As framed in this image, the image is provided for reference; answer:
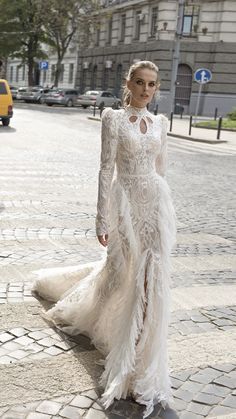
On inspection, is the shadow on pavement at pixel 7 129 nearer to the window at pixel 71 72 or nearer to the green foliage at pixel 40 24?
the green foliage at pixel 40 24

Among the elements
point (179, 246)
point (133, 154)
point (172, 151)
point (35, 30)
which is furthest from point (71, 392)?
point (35, 30)

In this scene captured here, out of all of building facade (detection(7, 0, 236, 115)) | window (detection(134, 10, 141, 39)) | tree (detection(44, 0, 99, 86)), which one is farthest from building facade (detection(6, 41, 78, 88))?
building facade (detection(7, 0, 236, 115))

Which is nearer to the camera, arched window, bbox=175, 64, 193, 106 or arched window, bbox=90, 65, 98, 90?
arched window, bbox=175, 64, 193, 106

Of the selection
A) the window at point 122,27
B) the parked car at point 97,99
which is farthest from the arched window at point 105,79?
the parked car at point 97,99

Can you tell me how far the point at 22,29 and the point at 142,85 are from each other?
160 feet

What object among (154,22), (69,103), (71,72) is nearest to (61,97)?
(69,103)

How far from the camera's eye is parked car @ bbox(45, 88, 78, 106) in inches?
1650

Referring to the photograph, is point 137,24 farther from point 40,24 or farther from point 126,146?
point 126,146

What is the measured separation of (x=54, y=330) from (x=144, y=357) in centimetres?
101

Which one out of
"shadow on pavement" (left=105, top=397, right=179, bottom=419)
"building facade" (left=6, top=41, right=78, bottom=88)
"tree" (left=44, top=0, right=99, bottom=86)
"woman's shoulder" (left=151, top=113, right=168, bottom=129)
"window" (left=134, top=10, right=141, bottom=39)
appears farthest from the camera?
"building facade" (left=6, top=41, right=78, bottom=88)

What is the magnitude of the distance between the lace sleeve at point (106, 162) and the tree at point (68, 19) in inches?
1696

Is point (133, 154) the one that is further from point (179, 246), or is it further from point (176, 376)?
point (179, 246)

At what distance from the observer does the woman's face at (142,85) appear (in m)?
3.05

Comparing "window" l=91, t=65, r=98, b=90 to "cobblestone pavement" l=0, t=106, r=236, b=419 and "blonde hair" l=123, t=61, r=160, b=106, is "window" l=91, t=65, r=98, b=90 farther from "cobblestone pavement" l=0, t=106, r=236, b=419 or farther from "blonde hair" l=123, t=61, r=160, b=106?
"blonde hair" l=123, t=61, r=160, b=106
